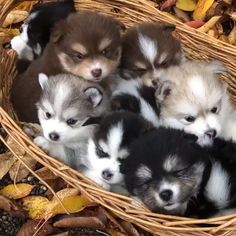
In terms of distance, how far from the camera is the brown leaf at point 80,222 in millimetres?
3012

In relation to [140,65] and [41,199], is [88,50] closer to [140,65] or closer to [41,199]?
[140,65]

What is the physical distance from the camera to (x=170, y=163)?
2502mm

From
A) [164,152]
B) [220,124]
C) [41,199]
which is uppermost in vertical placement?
[164,152]

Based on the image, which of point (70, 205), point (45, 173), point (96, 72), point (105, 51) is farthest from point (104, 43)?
point (70, 205)

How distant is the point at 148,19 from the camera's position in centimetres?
360

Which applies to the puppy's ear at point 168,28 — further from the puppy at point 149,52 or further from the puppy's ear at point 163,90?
the puppy's ear at point 163,90

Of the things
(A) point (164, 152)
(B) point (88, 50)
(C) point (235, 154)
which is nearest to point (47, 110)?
(B) point (88, 50)

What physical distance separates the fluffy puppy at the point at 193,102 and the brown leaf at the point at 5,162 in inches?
35.6

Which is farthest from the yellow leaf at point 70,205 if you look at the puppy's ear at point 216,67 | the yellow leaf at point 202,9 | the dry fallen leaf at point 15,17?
the yellow leaf at point 202,9

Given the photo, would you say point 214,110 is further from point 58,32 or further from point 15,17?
point 15,17

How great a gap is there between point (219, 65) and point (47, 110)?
97cm

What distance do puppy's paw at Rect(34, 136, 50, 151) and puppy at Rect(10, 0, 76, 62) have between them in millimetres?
671

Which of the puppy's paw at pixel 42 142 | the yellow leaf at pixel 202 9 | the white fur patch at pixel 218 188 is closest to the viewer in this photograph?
the white fur patch at pixel 218 188

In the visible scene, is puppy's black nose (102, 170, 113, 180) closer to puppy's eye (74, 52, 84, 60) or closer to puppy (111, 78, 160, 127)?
puppy (111, 78, 160, 127)
